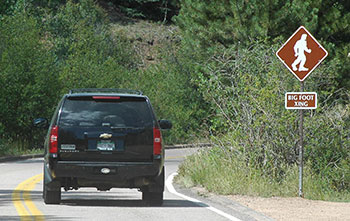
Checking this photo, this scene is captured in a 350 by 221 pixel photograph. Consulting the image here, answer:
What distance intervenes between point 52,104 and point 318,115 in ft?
65.5

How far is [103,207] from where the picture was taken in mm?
14898

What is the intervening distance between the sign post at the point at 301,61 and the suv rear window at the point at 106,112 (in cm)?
326

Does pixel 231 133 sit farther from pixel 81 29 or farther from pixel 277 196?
pixel 81 29

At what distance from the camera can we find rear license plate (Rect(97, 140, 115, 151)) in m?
14.6

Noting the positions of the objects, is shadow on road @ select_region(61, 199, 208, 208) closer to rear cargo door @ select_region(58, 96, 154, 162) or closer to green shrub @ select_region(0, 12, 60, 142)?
rear cargo door @ select_region(58, 96, 154, 162)

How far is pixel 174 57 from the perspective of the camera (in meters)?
48.5

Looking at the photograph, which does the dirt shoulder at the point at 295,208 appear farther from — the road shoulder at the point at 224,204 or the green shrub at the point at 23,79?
the green shrub at the point at 23,79

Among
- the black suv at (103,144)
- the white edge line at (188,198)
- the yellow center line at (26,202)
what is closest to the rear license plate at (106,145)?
the black suv at (103,144)

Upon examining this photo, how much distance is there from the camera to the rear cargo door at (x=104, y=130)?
14.5m

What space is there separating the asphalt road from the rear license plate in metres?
0.99

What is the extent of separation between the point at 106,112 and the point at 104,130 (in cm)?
32

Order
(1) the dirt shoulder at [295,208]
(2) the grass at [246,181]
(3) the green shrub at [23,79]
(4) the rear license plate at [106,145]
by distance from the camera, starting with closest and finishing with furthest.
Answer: (1) the dirt shoulder at [295,208], (4) the rear license plate at [106,145], (2) the grass at [246,181], (3) the green shrub at [23,79]

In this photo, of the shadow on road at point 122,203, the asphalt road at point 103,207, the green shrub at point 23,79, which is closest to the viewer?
the asphalt road at point 103,207

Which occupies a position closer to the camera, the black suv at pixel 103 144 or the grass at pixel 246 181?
the black suv at pixel 103 144
